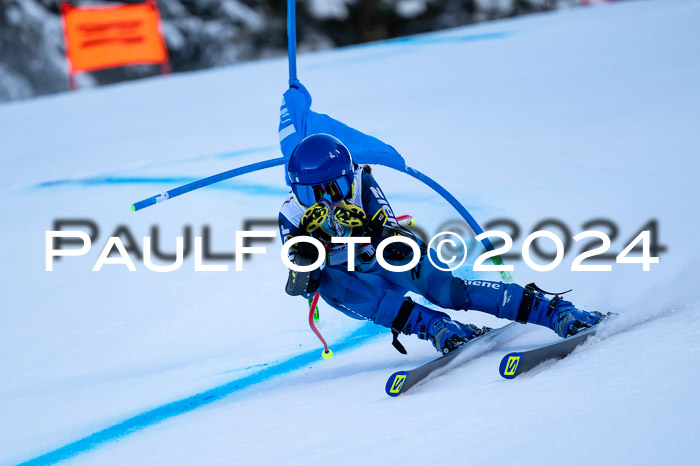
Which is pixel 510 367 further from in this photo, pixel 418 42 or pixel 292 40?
pixel 418 42

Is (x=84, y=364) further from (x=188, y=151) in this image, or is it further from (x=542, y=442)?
(x=188, y=151)

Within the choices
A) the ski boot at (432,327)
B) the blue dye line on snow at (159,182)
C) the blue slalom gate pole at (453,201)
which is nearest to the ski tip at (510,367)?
the ski boot at (432,327)

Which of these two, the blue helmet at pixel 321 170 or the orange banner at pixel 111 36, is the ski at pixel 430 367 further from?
the orange banner at pixel 111 36

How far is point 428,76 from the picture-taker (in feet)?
29.7

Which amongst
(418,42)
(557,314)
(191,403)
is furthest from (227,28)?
(557,314)

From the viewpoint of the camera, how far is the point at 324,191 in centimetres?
305

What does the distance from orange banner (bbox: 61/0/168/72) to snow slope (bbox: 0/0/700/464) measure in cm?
176

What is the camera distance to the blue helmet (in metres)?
3.00

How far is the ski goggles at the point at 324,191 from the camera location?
304 centimetres

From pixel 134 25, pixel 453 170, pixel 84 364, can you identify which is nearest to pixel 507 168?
pixel 453 170

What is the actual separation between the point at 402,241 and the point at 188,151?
15.7 feet

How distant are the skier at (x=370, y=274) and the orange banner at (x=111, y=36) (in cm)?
936

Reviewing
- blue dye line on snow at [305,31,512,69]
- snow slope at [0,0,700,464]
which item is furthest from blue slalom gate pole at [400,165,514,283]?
blue dye line on snow at [305,31,512,69]

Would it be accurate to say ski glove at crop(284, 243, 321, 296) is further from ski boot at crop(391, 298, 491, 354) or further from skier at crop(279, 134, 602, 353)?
ski boot at crop(391, 298, 491, 354)
